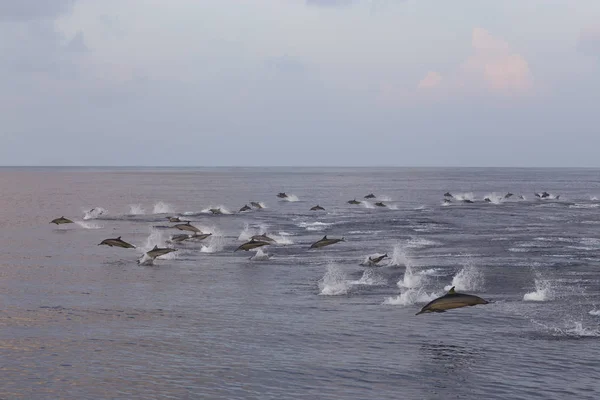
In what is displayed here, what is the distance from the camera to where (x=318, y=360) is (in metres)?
18.3

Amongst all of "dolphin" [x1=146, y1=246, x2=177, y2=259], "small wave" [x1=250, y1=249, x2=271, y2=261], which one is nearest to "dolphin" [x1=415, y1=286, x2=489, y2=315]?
"small wave" [x1=250, y1=249, x2=271, y2=261]

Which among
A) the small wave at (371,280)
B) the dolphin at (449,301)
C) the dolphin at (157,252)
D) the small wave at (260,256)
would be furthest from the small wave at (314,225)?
the dolphin at (449,301)

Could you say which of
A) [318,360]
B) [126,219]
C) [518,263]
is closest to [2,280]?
[318,360]

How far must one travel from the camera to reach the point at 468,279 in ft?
96.6

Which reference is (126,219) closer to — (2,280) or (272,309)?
(2,280)

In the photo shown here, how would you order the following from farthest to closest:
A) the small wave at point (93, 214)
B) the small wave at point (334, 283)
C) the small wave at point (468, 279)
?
1. the small wave at point (93, 214)
2. the small wave at point (468, 279)
3. the small wave at point (334, 283)

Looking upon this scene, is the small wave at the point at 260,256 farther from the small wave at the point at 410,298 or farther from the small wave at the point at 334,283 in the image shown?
the small wave at the point at 410,298

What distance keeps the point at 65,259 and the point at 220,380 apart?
24.0m

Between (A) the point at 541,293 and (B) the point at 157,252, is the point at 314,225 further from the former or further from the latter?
(A) the point at 541,293

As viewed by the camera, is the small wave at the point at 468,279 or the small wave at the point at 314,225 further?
the small wave at the point at 314,225

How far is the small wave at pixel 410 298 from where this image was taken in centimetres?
2512

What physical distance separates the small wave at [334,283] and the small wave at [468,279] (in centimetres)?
391

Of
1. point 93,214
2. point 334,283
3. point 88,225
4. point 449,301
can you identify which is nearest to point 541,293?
point 334,283

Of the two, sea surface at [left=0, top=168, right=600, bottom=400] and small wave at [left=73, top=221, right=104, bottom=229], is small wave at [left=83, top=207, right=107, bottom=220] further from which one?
sea surface at [left=0, top=168, right=600, bottom=400]
